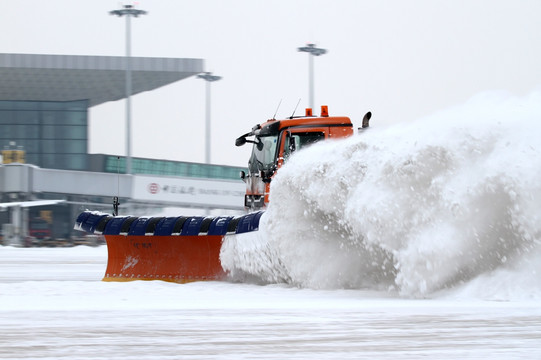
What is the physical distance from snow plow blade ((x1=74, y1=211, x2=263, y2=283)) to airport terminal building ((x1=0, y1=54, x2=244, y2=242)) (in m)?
27.1

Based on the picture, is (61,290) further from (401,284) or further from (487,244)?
(487,244)

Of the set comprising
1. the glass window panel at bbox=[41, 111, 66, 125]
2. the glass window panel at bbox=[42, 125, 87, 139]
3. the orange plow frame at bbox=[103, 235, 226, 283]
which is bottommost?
the orange plow frame at bbox=[103, 235, 226, 283]

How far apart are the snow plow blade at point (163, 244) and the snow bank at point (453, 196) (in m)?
2.47

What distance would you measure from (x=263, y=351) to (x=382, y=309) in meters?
2.62

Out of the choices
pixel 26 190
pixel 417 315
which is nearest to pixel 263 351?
pixel 417 315

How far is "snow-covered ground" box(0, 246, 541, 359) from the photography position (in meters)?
5.63

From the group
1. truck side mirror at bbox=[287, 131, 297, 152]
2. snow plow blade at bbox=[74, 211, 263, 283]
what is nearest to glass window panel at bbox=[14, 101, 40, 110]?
snow plow blade at bbox=[74, 211, 263, 283]

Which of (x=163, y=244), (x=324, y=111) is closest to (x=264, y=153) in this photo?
(x=324, y=111)

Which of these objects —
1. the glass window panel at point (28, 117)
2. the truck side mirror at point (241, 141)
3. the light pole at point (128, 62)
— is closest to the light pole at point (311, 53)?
the light pole at point (128, 62)

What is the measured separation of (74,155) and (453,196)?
38289 millimetres

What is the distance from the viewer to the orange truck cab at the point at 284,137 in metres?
12.8

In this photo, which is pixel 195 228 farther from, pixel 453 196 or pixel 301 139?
pixel 453 196

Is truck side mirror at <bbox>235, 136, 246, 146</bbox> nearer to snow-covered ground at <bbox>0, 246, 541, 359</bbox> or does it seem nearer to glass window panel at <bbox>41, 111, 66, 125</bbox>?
snow-covered ground at <bbox>0, 246, 541, 359</bbox>

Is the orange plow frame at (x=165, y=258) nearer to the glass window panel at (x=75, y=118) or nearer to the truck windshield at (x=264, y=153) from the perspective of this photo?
the truck windshield at (x=264, y=153)
